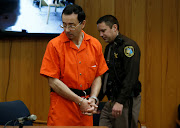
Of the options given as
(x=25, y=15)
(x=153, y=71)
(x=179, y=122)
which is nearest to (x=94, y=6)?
(x=25, y=15)

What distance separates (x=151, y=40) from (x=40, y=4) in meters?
1.65

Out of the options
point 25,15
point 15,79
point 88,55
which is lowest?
point 15,79

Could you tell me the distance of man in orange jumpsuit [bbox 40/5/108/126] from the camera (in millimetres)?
1890

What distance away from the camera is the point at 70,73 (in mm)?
1927

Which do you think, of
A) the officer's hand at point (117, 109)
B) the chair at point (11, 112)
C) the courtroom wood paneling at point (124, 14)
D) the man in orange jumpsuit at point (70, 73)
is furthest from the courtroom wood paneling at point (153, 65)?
the chair at point (11, 112)

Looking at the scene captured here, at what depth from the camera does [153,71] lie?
3.38 meters

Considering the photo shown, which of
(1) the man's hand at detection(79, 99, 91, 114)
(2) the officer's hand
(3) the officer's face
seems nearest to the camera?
(1) the man's hand at detection(79, 99, 91, 114)

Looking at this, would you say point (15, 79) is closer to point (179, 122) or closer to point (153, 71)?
point (153, 71)

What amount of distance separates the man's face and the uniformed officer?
639mm

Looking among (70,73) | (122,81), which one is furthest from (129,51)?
(70,73)

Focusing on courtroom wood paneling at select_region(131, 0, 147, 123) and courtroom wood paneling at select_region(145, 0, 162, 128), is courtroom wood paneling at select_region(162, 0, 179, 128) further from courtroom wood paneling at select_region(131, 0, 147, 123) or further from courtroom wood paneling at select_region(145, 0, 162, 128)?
courtroom wood paneling at select_region(131, 0, 147, 123)

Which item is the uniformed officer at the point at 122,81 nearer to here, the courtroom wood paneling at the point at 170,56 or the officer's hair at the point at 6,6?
the courtroom wood paneling at the point at 170,56

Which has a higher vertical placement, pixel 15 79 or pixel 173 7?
pixel 173 7

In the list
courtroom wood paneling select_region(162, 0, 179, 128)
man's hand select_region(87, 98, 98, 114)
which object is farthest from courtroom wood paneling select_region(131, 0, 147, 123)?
man's hand select_region(87, 98, 98, 114)
